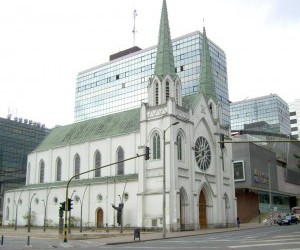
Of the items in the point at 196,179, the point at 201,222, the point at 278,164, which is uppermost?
the point at 278,164

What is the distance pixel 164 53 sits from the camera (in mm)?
56812

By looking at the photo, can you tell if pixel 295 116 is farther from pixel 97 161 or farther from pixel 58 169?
pixel 97 161

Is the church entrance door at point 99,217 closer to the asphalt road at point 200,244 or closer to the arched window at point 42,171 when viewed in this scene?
the arched window at point 42,171

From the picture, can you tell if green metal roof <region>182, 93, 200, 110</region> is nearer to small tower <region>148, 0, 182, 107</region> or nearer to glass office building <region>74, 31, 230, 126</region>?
small tower <region>148, 0, 182, 107</region>

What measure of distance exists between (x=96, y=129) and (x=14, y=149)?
6580 cm

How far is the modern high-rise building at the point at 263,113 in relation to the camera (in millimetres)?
154375

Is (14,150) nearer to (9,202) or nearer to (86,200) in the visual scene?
(9,202)

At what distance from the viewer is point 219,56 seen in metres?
114

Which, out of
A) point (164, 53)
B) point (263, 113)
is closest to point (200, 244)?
point (164, 53)

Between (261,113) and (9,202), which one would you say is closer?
(9,202)

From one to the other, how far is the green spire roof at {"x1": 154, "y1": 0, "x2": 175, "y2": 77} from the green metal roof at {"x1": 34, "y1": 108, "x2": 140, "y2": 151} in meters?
8.90

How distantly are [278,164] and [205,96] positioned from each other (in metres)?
37.2

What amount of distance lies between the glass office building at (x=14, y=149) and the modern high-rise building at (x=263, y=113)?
76227 mm

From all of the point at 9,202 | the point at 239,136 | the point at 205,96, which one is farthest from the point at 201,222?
the point at 239,136
